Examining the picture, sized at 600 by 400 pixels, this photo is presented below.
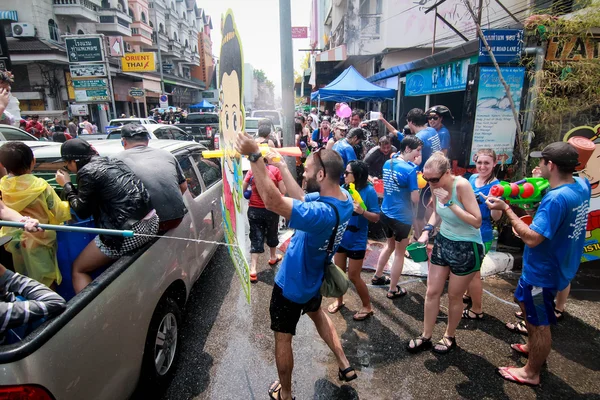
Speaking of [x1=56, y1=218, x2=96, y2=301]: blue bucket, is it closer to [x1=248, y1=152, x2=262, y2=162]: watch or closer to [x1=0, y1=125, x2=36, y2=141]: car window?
[x1=248, y1=152, x2=262, y2=162]: watch

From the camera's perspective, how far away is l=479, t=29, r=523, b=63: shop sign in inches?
195

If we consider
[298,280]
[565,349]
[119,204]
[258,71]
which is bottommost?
[565,349]

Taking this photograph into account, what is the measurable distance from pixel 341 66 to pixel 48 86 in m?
17.8

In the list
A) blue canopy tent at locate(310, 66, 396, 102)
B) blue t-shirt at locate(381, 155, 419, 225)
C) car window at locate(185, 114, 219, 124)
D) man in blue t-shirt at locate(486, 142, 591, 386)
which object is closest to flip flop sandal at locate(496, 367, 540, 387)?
man in blue t-shirt at locate(486, 142, 591, 386)

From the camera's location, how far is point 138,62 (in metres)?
25.8

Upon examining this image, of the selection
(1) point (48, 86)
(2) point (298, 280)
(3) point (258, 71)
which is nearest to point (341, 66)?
(1) point (48, 86)

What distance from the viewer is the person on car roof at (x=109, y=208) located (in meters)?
2.42

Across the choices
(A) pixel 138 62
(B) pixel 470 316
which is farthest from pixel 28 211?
(A) pixel 138 62

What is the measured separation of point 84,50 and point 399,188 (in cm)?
2347

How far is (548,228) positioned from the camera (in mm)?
2387

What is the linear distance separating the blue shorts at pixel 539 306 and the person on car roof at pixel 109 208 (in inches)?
108

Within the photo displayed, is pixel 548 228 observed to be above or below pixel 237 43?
below

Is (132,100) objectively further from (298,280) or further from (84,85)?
(298,280)

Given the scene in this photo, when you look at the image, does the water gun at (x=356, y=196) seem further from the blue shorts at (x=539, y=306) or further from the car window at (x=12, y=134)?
the car window at (x=12, y=134)
